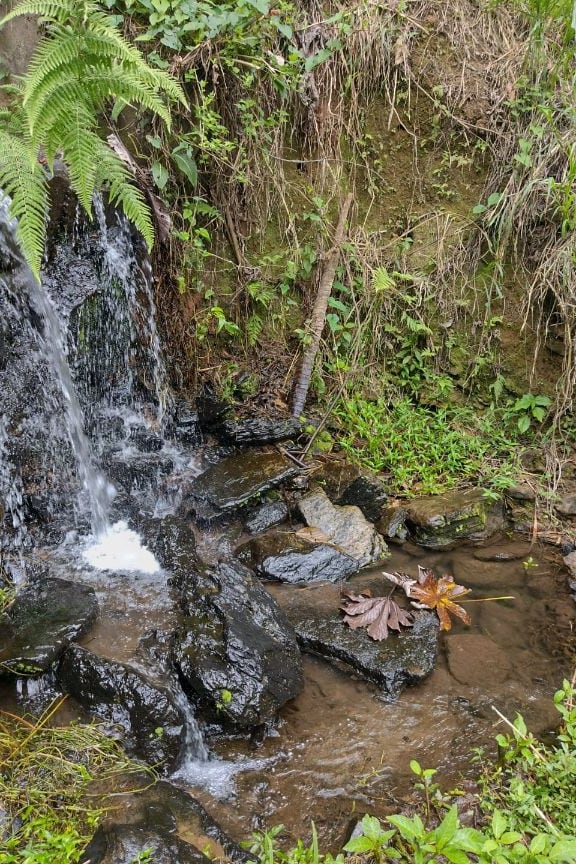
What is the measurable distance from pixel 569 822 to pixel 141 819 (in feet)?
5.18

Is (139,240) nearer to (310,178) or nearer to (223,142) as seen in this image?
(223,142)

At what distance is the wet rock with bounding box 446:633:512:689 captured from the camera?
315 centimetres

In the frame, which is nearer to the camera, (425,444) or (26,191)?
(26,191)

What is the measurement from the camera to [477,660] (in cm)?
328

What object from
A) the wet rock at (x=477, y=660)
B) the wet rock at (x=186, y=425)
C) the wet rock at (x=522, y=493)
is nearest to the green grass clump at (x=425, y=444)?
the wet rock at (x=522, y=493)

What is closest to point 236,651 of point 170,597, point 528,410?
point 170,597

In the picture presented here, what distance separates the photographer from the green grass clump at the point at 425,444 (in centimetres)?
470

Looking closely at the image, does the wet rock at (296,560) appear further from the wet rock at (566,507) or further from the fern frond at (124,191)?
the fern frond at (124,191)

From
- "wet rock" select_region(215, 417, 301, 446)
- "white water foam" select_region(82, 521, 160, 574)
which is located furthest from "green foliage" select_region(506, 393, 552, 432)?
"white water foam" select_region(82, 521, 160, 574)

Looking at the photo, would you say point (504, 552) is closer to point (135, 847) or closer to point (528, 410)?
point (528, 410)

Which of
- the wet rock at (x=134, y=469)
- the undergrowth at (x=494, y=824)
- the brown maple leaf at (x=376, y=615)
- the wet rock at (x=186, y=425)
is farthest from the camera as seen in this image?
the wet rock at (x=186, y=425)

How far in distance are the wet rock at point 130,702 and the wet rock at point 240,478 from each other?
162 cm

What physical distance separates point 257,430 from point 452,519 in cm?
170

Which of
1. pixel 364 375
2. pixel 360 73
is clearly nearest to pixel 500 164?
pixel 360 73
